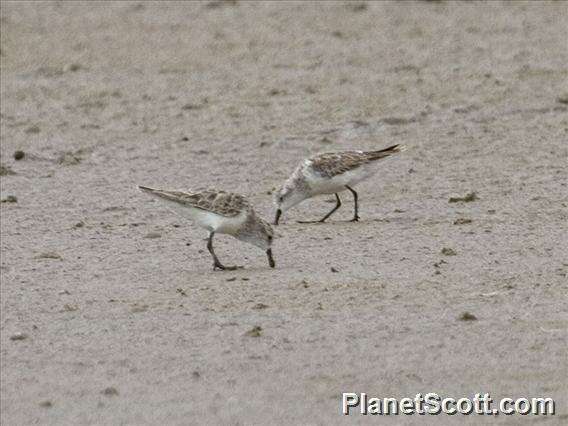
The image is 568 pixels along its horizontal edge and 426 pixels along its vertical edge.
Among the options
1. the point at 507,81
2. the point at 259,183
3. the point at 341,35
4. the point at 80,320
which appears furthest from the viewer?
the point at 341,35

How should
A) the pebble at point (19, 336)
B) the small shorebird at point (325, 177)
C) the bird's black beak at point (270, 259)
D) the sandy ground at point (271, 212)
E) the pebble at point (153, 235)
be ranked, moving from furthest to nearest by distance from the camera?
the small shorebird at point (325, 177) → the pebble at point (153, 235) → the bird's black beak at point (270, 259) → the pebble at point (19, 336) → the sandy ground at point (271, 212)

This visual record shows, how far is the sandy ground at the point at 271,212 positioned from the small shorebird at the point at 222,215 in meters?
0.20

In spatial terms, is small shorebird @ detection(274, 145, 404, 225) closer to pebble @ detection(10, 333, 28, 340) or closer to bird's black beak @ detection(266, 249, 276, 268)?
bird's black beak @ detection(266, 249, 276, 268)

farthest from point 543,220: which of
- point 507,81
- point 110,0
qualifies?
point 110,0

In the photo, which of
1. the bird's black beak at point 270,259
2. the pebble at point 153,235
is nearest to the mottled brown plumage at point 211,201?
the bird's black beak at point 270,259

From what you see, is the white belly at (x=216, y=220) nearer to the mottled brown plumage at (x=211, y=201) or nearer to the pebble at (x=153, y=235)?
the mottled brown plumage at (x=211, y=201)

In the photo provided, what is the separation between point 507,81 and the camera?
55.6 ft

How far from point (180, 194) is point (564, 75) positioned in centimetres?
725

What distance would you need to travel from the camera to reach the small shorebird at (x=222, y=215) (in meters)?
10.8

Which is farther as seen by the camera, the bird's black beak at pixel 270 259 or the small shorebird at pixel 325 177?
the small shorebird at pixel 325 177

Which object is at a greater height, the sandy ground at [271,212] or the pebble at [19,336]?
the pebble at [19,336]

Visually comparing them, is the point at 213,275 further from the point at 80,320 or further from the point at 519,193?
the point at 519,193

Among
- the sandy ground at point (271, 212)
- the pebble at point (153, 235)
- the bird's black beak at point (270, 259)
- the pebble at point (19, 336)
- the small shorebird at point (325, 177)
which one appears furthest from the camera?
the small shorebird at point (325, 177)

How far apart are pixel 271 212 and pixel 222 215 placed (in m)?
2.20
